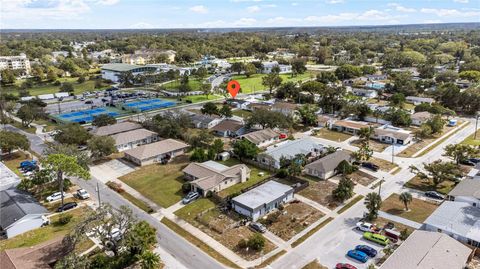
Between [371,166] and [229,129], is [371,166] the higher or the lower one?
the lower one

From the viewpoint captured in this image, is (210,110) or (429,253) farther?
(210,110)

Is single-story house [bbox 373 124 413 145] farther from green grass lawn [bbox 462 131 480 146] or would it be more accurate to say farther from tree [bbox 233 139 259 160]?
tree [bbox 233 139 259 160]

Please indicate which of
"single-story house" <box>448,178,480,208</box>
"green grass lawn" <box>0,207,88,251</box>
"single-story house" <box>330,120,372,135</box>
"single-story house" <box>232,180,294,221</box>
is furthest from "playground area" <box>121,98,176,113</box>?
"single-story house" <box>448,178,480,208</box>

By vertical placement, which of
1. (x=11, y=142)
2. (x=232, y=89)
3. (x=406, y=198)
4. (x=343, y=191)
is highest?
(x=232, y=89)

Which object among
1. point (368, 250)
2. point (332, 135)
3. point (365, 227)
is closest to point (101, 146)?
point (365, 227)

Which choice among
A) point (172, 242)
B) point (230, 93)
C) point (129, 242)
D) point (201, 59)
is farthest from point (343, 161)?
point (201, 59)

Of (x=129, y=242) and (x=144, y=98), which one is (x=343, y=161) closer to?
(x=129, y=242)

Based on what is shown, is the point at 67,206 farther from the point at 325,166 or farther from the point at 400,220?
the point at 400,220

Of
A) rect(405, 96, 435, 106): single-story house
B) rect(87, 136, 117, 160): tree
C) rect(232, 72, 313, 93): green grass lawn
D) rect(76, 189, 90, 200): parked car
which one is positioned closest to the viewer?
rect(76, 189, 90, 200): parked car
